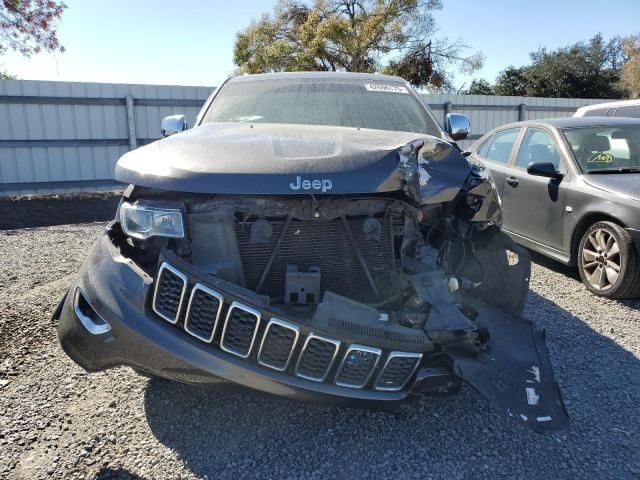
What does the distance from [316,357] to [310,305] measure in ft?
0.86

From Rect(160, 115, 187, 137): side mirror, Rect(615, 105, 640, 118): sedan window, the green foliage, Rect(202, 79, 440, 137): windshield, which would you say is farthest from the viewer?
the green foliage

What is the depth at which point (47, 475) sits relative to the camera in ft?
7.09

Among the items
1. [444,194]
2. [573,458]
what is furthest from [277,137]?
[573,458]

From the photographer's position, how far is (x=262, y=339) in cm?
204

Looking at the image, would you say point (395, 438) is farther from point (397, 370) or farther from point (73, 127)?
point (73, 127)

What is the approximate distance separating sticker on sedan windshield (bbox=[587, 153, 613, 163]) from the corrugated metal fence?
8.25m

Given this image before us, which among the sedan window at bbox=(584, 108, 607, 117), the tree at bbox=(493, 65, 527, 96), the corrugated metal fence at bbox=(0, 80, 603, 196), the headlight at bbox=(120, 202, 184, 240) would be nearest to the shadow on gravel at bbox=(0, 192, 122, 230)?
the corrugated metal fence at bbox=(0, 80, 603, 196)

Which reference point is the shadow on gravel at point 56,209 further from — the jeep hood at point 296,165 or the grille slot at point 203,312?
the grille slot at point 203,312

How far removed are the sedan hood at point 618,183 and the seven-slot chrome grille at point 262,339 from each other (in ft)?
10.7

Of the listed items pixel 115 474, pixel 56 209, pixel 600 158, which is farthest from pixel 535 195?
pixel 56 209

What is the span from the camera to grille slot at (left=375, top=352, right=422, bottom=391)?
2131 mm

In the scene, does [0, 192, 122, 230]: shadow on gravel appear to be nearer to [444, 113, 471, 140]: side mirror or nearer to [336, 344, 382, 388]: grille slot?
[444, 113, 471, 140]: side mirror

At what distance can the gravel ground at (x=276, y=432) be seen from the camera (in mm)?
2242

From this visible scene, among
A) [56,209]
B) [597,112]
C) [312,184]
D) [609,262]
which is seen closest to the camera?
[312,184]
